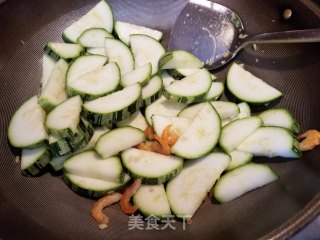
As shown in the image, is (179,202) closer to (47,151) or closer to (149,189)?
(149,189)

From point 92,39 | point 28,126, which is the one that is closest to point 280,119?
point 92,39

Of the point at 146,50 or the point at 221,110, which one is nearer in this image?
the point at 221,110

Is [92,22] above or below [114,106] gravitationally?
above

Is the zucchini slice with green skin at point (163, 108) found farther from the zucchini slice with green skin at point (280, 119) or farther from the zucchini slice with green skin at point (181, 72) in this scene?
the zucchini slice with green skin at point (280, 119)

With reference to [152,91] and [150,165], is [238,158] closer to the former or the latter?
[150,165]

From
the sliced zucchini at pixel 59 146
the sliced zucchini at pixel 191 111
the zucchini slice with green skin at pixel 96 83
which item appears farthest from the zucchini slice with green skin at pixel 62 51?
the sliced zucchini at pixel 191 111

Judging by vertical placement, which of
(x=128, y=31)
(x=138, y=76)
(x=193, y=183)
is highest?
(x=128, y=31)

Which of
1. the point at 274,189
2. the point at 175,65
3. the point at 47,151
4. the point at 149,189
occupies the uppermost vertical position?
the point at 175,65

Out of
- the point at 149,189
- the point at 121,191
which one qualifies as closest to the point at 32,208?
the point at 121,191
